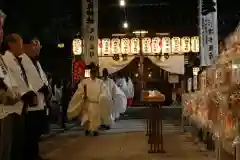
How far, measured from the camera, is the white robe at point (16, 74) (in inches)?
245

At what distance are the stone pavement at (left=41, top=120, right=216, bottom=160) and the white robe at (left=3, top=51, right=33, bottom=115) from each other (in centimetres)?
262

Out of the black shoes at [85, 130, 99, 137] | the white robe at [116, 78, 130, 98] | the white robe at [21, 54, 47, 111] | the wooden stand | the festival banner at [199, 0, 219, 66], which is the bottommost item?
the black shoes at [85, 130, 99, 137]

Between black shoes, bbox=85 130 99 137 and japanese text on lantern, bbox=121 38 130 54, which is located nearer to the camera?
black shoes, bbox=85 130 99 137

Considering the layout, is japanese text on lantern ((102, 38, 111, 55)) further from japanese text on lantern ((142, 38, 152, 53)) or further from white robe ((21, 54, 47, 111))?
white robe ((21, 54, 47, 111))

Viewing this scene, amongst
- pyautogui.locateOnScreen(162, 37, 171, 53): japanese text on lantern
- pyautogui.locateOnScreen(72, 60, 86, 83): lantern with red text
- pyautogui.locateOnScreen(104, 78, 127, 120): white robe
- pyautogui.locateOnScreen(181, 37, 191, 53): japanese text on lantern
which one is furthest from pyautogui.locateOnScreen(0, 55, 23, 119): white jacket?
pyautogui.locateOnScreen(181, 37, 191, 53): japanese text on lantern

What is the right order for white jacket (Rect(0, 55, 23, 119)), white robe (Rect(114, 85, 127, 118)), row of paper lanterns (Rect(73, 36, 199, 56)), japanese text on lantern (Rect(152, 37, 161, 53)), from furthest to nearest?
row of paper lanterns (Rect(73, 36, 199, 56))
japanese text on lantern (Rect(152, 37, 161, 53))
white robe (Rect(114, 85, 127, 118))
white jacket (Rect(0, 55, 23, 119))

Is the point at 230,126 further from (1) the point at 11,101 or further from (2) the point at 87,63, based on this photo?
(2) the point at 87,63

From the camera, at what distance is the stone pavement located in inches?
336

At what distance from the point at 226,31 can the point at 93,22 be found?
10.7 m

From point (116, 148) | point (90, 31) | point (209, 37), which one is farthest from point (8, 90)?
point (209, 37)

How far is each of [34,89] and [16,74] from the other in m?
0.57

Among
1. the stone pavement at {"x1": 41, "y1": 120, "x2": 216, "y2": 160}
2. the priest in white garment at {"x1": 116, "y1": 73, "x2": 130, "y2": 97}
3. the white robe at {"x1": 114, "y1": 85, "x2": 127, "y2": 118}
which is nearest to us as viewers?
the stone pavement at {"x1": 41, "y1": 120, "x2": 216, "y2": 160}

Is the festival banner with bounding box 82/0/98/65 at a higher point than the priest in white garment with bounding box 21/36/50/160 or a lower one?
higher

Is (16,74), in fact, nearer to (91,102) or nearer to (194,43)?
(91,102)
